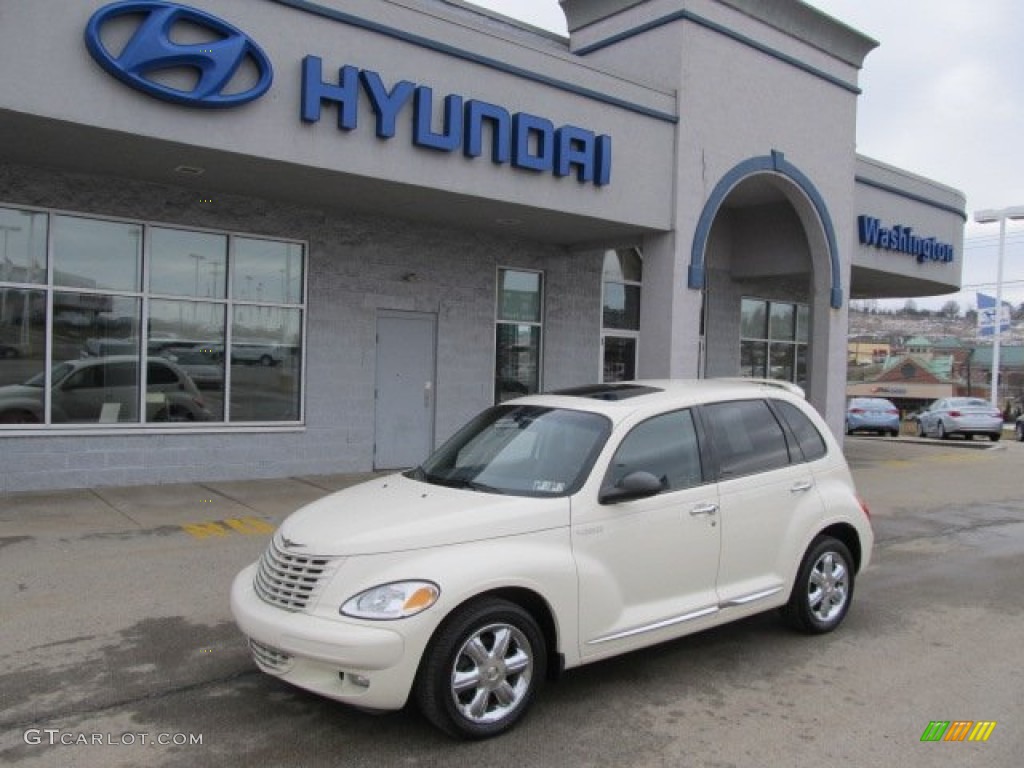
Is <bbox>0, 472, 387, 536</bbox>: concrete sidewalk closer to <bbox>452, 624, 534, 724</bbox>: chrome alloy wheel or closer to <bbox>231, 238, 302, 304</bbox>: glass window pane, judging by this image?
<bbox>231, 238, 302, 304</bbox>: glass window pane

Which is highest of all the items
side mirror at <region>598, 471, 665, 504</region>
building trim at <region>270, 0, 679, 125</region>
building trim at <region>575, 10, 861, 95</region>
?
building trim at <region>575, 10, 861, 95</region>

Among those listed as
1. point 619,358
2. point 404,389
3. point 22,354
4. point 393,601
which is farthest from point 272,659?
point 619,358

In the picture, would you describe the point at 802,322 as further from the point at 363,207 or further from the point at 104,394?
the point at 104,394

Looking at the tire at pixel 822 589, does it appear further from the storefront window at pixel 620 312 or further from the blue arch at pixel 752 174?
the storefront window at pixel 620 312

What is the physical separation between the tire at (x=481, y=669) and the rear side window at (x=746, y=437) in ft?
5.65

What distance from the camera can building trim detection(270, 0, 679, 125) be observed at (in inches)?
365

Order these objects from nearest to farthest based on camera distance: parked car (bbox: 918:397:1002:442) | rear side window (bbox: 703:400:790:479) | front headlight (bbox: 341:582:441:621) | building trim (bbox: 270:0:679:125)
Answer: front headlight (bbox: 341:582:441:621) → rear side window (bbox: 703:400:790:479) → building trim (bbox: 270:0:679:125) → parked car (bbox: 918:397:1002:442)

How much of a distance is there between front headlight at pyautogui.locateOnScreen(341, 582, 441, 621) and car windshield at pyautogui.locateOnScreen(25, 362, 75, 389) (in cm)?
766

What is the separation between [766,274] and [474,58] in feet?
29.6

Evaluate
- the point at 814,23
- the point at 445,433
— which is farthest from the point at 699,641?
the point at 814,23

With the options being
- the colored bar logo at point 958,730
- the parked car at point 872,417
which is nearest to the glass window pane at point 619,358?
the colored bar logo at point 958,730

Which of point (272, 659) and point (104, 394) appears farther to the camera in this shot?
point (104, 394)

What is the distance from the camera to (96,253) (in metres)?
10.4

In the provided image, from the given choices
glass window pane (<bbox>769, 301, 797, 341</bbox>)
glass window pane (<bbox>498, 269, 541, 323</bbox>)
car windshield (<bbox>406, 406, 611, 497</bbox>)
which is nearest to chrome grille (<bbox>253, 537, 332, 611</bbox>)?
car windshield (<bbox>406, 406, 611, 497</bbox>)
